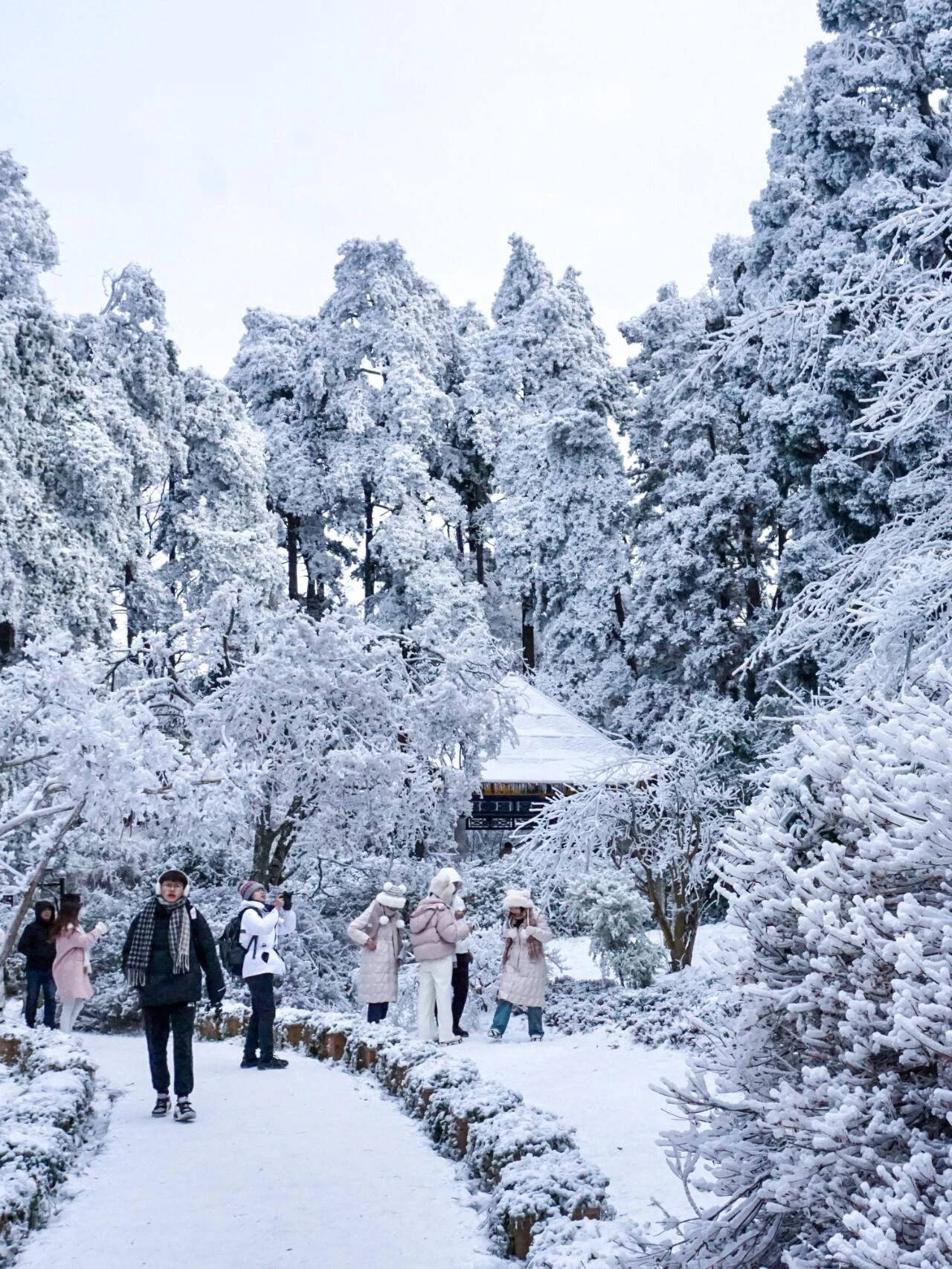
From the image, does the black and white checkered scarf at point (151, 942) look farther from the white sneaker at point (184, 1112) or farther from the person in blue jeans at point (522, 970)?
the person in blue jeans at point (522, 970)

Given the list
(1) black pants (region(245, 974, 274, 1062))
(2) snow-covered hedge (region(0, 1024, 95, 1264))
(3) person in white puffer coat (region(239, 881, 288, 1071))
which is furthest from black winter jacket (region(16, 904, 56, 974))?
(1) black pants (region(245, 974, 274, 1062))

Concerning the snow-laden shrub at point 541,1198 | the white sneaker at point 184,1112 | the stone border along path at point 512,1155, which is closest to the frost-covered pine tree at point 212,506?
the stone border along path at point 512,1155

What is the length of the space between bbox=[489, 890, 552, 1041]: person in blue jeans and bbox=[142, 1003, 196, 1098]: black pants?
4580 millimetres

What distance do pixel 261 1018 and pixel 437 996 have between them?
8.05ft

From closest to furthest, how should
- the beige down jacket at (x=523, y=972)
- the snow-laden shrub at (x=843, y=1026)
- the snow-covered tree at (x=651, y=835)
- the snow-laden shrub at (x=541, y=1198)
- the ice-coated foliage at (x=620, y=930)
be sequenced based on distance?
the snow-laden shrub at (x=843, y=1026) < the snow-laden shrub at (x=541, y=1198) < the beige down jacket at (x=523, y=972) < the ice-coated foliage at (x=620, y=930) < the snow-covered tree at (x=651, y=835)

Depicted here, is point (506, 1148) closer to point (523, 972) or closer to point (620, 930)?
point (523, 972)

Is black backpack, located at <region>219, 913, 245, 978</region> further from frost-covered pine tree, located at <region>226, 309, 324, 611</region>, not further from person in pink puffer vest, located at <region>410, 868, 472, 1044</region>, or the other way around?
frost-covered pine tree, located at <region>226, 309, 324, 611</region>

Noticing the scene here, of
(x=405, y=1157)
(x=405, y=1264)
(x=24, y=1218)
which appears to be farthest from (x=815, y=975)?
(x=405, y=1157)

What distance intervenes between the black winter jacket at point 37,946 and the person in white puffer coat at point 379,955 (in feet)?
10.5

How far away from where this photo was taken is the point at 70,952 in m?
12.5

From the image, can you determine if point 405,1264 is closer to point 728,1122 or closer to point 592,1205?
point 592,1205

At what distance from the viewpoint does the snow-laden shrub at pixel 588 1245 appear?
360cm

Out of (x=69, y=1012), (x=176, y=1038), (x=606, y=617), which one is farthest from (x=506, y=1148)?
(x=606, y=617)

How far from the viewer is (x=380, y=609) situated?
3234 cm
